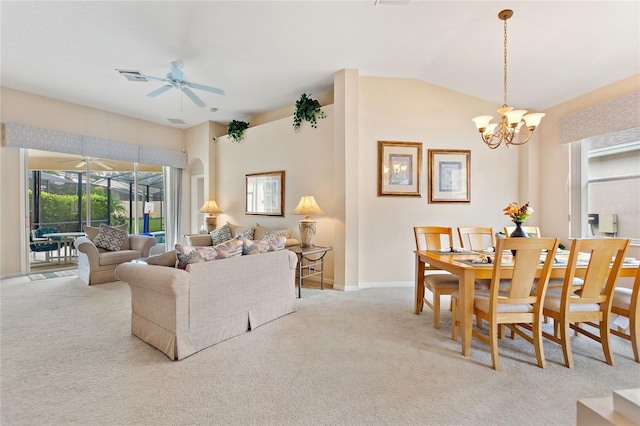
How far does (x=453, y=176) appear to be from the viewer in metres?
4.60

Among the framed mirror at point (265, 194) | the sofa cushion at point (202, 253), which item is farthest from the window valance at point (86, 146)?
the sofa cushion at point (202, 253)

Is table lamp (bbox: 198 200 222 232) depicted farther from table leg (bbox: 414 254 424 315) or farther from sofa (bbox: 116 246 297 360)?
table leg (bbox: 414 254 424 315)

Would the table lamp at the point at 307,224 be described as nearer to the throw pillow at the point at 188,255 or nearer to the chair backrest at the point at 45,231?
the throw pillow at the point at 188,255

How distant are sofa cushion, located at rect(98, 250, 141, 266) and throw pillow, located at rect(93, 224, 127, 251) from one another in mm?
132

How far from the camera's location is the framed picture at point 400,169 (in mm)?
4531

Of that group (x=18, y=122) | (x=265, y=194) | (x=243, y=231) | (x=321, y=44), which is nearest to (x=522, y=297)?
(x=321, y=44)

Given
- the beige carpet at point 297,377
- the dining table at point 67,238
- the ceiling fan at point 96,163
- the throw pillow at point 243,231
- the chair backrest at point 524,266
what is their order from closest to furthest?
the beige carpet at point 297,377 < the chair backrest at point 524,266 < the throw pillow at point 243,231 < the dining table at point 67,238 < the ceiling fan at point 96,163

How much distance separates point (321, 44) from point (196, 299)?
3269mm

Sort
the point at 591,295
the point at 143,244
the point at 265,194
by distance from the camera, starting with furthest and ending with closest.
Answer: the point at 265,194
the point at 143,244
the point at 591,295

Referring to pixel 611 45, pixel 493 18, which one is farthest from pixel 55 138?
pixel 611 45

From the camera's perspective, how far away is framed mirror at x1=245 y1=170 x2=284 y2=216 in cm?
552

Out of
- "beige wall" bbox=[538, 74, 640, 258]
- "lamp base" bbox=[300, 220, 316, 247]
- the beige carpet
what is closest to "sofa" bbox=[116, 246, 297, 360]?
the beige carpet

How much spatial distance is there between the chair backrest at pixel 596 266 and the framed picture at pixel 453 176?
7.82ft

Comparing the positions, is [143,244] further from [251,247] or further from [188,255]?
[188,255]
